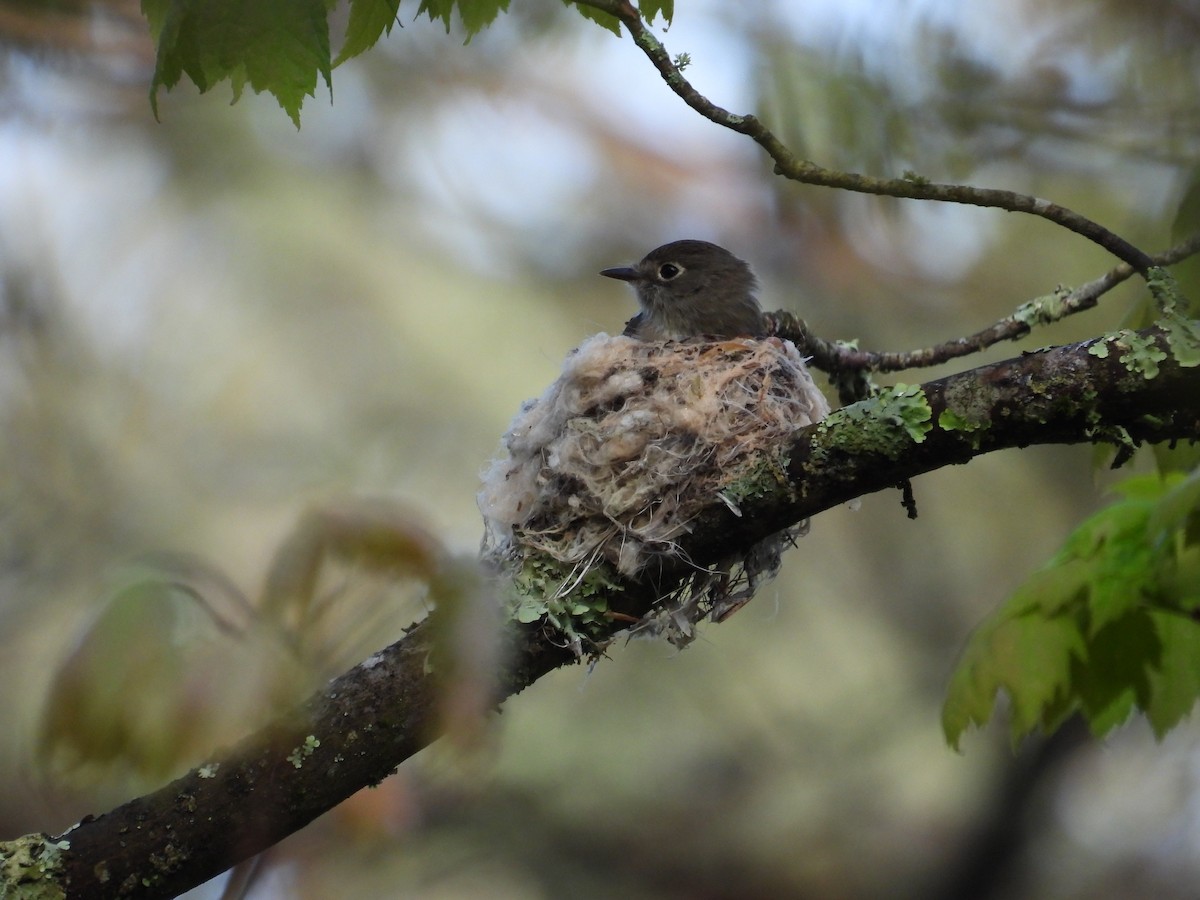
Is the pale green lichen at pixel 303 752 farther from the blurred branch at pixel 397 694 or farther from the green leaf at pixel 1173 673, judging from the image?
the green leaf at pixel 1173 673

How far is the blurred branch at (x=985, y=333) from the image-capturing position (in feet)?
10.5

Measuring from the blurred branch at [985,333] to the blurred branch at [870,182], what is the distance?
12 cm

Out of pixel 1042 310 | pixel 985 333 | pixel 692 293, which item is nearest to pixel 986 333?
pixel 985 333

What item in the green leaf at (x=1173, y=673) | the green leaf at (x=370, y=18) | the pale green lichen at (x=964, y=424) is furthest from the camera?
the green leaf at (x=1173, y=673)

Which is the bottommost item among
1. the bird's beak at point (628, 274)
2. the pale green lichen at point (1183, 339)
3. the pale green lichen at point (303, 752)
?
the pale green lichen at point (1183, 339)

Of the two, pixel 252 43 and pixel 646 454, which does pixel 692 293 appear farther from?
pixel 252 43

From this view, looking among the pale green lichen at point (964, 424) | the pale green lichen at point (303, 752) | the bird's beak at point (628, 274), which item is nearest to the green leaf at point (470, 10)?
the pale green lichen at point (964, 424)

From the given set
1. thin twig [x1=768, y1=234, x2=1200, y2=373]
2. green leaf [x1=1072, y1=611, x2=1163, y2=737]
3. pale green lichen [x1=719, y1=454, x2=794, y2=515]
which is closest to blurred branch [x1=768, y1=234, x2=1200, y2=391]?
thin twig [x1=768, y1=234, x2=1200, y2=373]

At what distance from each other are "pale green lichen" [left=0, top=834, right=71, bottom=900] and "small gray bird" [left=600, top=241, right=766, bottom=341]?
297 cm

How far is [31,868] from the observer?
2441mm

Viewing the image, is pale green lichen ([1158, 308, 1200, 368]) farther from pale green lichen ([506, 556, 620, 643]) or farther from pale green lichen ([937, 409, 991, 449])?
pale green lichen ([506, 556, 620, 643])

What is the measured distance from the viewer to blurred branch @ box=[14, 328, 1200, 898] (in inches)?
95.9

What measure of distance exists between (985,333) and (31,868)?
2.85 m

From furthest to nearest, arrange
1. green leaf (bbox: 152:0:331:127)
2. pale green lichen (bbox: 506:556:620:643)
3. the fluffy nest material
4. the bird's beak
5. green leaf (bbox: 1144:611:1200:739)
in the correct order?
the bird's beak < the fluffy nest material < pale green lichen (bbox: 506:556:620:643) < green leaf (bbox: 1144:611:1200:739) < green leaf (bbox: 152:0:331:127)
